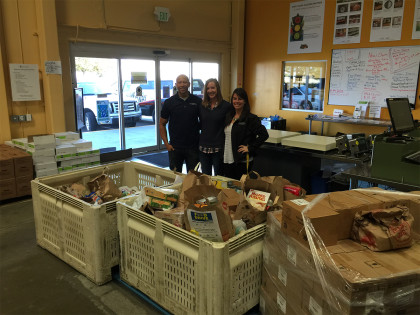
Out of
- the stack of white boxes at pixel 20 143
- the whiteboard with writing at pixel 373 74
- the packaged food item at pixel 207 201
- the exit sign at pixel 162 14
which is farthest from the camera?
the exit sign at pixel 162 14

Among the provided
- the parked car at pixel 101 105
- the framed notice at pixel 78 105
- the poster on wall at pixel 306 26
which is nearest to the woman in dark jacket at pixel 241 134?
the framed notice at pixel 78 105

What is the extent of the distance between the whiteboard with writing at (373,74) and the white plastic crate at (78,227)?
4.34m

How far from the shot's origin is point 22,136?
4562 millimetres

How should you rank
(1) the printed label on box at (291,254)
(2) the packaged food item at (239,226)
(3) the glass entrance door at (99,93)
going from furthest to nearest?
(3) the glass entrance door at (99,93) → (2) the packaged food item at (239,226) → (1) the printed label on box at (291,254)

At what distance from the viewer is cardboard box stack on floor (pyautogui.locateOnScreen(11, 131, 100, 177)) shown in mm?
3879

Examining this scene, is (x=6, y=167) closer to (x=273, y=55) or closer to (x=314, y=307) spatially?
(x=314, y=307)

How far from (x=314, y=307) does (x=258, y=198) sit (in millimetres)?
685

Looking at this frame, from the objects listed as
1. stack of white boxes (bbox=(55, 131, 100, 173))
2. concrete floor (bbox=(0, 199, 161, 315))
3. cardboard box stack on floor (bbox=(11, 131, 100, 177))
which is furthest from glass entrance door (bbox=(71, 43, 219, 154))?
concrete floor (bbox=(0, 199, 161, 315))

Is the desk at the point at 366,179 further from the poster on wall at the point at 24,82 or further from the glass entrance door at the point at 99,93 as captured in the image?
the glass entrance door at the point at 99,93

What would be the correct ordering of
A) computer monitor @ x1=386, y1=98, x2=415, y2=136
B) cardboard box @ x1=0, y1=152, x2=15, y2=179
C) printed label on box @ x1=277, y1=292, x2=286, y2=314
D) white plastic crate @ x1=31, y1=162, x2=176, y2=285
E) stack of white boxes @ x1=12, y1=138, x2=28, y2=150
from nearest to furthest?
printed label on box @ x1=277, y1=292, x2=286, y2=314 → white plastic crate @ x1=31, y1=162, x2=176, y2=285 → computer monitor @ x1=386, y1=98, x2=415, y2=136 → cardboard box @ x1=0, y1=152, x2=15, y2=179 → stack of white boxes @ x1=12, y1=138, x2=28, y2=150

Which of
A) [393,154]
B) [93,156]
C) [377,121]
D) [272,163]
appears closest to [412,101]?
[377,121]

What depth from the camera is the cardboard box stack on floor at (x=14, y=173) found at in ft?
12.0

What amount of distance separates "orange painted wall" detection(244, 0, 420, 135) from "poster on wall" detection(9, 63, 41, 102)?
4241 mm

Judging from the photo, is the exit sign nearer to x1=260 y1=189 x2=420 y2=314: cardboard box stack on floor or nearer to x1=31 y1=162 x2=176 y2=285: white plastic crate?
x1=31 y1=162 x2=176 y2=285: white plastic crate
